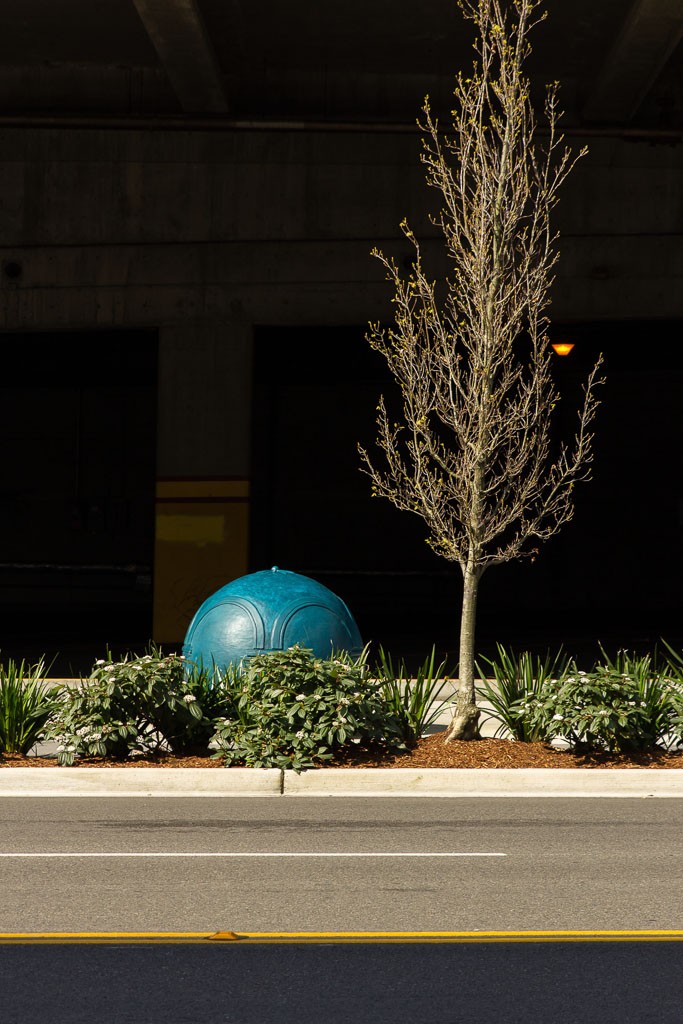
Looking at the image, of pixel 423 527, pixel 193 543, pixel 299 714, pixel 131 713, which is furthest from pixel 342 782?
pixel 423 527

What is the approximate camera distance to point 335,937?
640 cm

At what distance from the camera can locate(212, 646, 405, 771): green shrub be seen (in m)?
11.7

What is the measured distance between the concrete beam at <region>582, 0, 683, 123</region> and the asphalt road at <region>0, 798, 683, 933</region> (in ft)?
43.4

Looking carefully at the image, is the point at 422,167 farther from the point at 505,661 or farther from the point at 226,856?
the point at 226,856

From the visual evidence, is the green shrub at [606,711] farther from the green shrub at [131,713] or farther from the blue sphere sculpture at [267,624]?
the green shrub at [131,713]

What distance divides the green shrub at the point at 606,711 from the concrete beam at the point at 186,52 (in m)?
11.9

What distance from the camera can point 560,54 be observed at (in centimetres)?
2220

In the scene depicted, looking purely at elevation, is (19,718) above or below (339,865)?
above

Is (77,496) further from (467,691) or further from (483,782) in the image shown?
(483,782)

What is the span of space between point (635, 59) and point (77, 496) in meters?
24.0

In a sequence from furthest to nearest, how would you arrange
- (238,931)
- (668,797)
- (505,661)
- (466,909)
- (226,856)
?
(505,661)
(668,797)
(226,856)
(466,909)
(238,931)

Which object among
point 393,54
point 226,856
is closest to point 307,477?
point 393,54

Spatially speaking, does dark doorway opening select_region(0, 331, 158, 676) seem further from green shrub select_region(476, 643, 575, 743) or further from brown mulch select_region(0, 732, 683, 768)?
brown mulch select_region(0, 732, 683, 768)

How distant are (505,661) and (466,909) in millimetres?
5958
